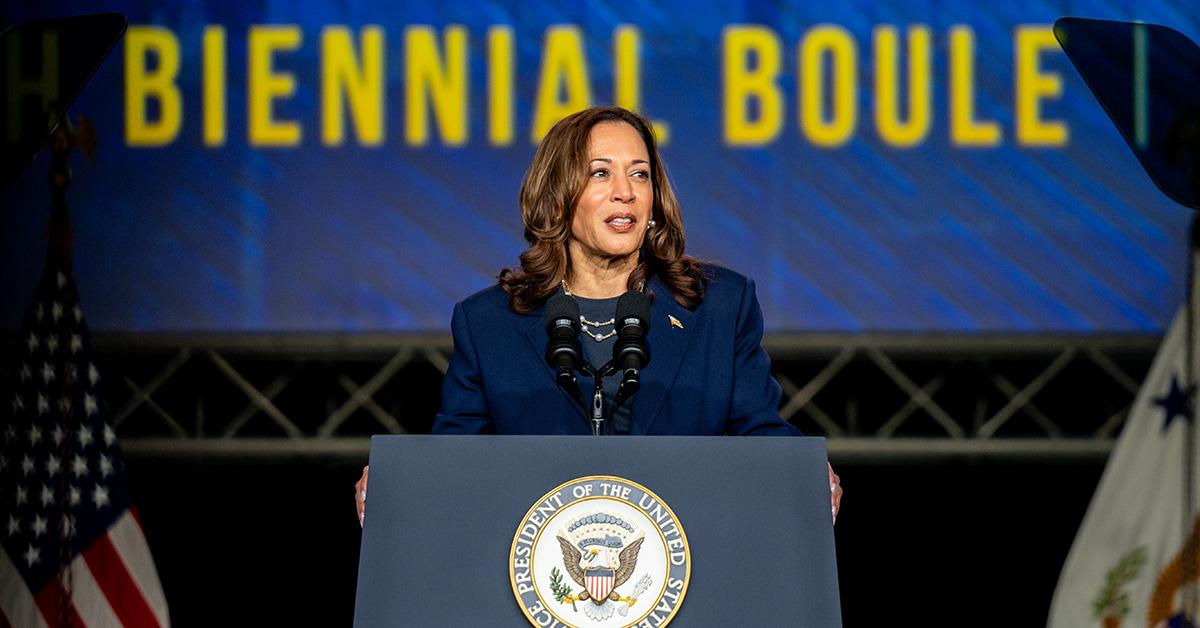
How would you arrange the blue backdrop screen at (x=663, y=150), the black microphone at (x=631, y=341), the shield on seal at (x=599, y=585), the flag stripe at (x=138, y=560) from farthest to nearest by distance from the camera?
the blue backdrop screen at (x=663, y=150)
the flag stripe at (x=138, y=560)
the black microphone at (x=631, y=341)
the shield on seal at (x=599, y=585)

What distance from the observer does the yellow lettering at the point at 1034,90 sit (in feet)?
16.1

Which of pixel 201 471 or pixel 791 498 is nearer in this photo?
pixel 791 498

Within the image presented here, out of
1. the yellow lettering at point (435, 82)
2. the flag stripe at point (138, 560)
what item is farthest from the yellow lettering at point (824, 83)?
the flag stripe at point (138, 560)

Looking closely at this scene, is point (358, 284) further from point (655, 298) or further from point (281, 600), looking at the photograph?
point (655, 298)

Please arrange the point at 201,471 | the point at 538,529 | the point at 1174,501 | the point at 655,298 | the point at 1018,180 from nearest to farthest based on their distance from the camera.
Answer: the point at 538,529, the point at 655,298, the point at 1174,501, the point at 1018,180, the point at 201,471

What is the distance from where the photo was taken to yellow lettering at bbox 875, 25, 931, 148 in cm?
493

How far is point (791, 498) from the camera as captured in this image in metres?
1.89

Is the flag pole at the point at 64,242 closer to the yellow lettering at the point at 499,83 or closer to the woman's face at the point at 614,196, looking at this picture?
the yellow lettering at the point at 499,83

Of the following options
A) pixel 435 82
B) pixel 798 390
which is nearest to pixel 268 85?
pixel 435 82

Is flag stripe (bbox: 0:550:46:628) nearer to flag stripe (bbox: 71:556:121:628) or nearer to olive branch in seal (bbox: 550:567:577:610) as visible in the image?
flag stripe (bbox: 71:556:121:628)

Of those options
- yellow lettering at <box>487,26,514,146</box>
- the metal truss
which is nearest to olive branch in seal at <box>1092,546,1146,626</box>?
the metal truss

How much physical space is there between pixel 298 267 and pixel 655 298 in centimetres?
284

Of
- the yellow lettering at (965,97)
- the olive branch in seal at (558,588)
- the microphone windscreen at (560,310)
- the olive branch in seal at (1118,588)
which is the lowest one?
the olive branch in seal at (1118,588)

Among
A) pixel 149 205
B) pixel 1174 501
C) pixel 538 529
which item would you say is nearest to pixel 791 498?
pixel 538 529
